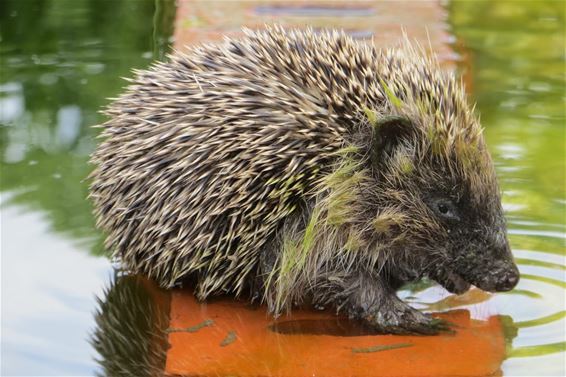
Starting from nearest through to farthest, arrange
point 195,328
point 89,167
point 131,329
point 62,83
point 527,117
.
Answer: point 195,328
point 131,329
point 89,167
point 527,117
point 62,83

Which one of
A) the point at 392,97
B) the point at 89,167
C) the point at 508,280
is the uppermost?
the point at 392,97

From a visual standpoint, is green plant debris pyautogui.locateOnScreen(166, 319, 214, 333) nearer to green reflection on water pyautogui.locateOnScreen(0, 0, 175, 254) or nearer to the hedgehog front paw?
the hedgehog front paw

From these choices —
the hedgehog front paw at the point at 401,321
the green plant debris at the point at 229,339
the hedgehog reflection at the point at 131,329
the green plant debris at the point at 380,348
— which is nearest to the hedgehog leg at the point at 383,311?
the hedgehog front paw at the point at 401,321

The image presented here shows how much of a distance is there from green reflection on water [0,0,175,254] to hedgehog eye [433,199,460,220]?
2732 millimetres

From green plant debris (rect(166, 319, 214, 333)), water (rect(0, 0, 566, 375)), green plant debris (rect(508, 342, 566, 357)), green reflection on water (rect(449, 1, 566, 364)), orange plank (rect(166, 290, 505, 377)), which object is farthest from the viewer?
green reflection on water (rect(449, 1, 566, 364))

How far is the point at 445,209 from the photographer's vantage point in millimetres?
6191

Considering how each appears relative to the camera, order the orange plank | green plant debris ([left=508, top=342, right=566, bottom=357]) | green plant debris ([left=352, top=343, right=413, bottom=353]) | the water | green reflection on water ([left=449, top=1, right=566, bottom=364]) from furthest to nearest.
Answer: green reflection on water ([left=449, top=1, right=566, bottom=364])
the water
green plant debris ([left=508, top=342, right=566, bottom=357])
green plant debris ([left=352, top=343, right=413, bottom=353])
the orange plank

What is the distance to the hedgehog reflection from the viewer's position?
6.33 meters

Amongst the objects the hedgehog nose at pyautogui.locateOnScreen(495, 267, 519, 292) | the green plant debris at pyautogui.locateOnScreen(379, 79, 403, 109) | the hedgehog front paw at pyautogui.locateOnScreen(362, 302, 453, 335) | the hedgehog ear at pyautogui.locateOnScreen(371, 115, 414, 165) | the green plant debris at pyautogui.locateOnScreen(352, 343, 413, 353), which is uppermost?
the green plant debris at pyautogui.locateOnScreen(379, 79, 403, 109)

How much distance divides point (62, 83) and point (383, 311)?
19.1 feet

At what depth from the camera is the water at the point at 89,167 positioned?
21.3ft

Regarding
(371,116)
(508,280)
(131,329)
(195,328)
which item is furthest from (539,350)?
(131,329)

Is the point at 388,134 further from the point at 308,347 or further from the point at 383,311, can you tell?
the point at 308,347

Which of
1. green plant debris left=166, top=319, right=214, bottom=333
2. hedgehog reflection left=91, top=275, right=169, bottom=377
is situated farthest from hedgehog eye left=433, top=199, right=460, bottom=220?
hedgehog reflection left=91, top=275, right=169, bottom=377
